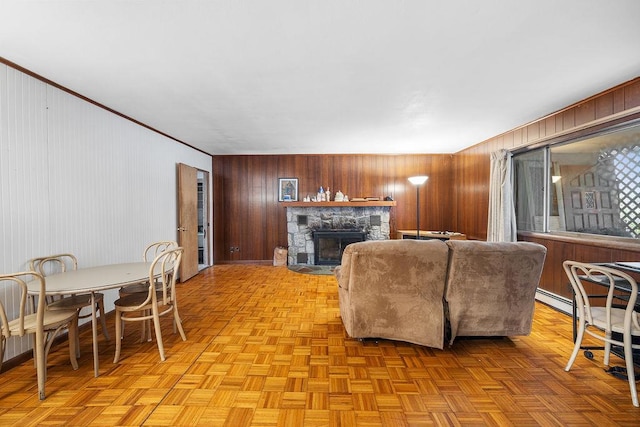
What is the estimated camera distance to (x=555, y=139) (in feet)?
10.5

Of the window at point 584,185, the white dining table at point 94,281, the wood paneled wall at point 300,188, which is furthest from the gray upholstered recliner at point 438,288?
the wood paneled wall at point 300,188

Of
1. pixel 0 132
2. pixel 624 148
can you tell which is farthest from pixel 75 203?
pixel 624 148

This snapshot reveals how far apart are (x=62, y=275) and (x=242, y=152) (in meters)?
3.81

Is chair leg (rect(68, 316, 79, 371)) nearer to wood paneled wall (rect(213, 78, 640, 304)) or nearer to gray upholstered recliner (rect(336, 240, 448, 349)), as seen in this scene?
gray upholstered recliner (rect(336, 240, 448, 349))

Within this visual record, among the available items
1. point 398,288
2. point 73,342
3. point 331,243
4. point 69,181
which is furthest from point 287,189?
point 73,342

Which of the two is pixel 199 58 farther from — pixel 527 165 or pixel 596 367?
pixel 527 165

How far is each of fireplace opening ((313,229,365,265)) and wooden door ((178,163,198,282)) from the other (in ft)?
7.51

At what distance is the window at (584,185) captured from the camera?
8.44 ft

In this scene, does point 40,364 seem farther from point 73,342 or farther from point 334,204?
point 334,204

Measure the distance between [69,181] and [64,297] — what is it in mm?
1084

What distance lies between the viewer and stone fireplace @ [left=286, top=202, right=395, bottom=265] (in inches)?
218

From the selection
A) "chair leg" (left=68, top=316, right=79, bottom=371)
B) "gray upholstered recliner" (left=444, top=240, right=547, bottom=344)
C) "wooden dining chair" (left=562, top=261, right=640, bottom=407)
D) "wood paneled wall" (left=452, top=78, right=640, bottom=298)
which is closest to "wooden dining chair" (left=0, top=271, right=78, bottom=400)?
"chair leg" (left=68, top=316, right=79, bottom=371)

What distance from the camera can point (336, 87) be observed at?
8.21ft

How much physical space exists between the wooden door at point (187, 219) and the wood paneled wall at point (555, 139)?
16.1 feet
